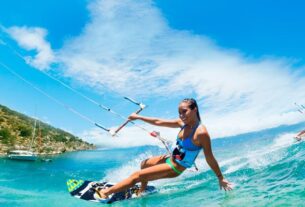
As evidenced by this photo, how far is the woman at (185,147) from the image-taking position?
7.25 m

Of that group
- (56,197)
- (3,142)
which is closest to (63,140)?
(3,142)

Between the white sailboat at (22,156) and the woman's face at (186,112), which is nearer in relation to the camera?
the woman's face at (186,112)

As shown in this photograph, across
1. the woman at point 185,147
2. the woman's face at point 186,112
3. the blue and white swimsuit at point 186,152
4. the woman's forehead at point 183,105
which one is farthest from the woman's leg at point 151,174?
the woman's forehead at point 183,105

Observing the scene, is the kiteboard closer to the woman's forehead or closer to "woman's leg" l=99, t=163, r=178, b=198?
"woman's leg" l=99, t=163, r=178, b=198

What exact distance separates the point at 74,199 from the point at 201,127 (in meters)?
7.45

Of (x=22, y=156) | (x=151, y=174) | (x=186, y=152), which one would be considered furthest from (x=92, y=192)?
(x=22, y=156)

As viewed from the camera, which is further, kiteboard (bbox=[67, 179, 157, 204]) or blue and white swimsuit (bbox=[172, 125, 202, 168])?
kiteboard (bbox=[67, 179, 157, 204])

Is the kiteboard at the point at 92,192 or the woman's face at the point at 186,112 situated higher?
the woman's face at the point at 186,112

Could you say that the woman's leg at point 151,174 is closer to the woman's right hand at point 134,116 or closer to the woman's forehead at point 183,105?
the woman's right hand at point 134,116

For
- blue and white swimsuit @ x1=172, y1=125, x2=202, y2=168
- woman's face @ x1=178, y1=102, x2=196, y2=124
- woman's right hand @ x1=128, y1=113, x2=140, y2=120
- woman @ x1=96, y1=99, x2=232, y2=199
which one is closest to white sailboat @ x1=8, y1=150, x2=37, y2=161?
woman @ x1=96, y1=99, x2=232, y2=199

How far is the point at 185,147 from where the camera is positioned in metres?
7.94

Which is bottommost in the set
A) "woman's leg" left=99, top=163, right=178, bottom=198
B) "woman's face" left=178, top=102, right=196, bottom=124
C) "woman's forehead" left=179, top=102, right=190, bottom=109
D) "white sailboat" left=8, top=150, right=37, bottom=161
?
"woman's leg" left=99, top=163, right=178, bottom=198

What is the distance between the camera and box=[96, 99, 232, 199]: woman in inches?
286

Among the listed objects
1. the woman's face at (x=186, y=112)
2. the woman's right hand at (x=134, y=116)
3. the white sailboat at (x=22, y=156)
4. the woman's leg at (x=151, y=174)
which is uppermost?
the white sailboat at (x=22, y=156)
